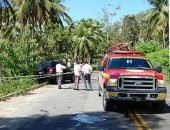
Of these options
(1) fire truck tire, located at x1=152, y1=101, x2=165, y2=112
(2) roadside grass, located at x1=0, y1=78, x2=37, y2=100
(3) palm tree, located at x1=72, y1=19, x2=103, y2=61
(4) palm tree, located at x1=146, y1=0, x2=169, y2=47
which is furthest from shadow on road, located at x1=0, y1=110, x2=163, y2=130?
(3) palm tree, located at x1=72, y1=19, x2=103, y2=61

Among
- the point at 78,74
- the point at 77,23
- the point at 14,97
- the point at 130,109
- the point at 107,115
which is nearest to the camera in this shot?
the point at 107,115

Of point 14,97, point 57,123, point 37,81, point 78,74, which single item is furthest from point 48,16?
point 57,123

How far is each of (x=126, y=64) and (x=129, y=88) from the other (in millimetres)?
1822

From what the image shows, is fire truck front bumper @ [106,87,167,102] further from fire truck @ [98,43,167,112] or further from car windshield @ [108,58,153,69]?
car windshield @ [108,58,153,69]

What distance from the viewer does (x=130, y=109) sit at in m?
14.2

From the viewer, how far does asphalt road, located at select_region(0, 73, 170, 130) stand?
10837 millimetres

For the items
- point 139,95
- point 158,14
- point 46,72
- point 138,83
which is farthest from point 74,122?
point 158,14

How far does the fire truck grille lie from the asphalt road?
890 millimetres

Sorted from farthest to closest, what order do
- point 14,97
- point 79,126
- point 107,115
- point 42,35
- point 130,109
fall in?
point 42,35
point 14,97
point 130,109
point 107,115
point 79,126

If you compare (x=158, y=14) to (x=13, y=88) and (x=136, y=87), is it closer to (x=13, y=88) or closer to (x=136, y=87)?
(x=13, y=88)

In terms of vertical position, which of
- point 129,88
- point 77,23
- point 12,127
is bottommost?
point 12,127

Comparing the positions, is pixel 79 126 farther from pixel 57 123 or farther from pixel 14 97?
pixel 14 97

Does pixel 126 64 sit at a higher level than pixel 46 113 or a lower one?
higher

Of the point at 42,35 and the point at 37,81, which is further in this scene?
the point at 42,35
